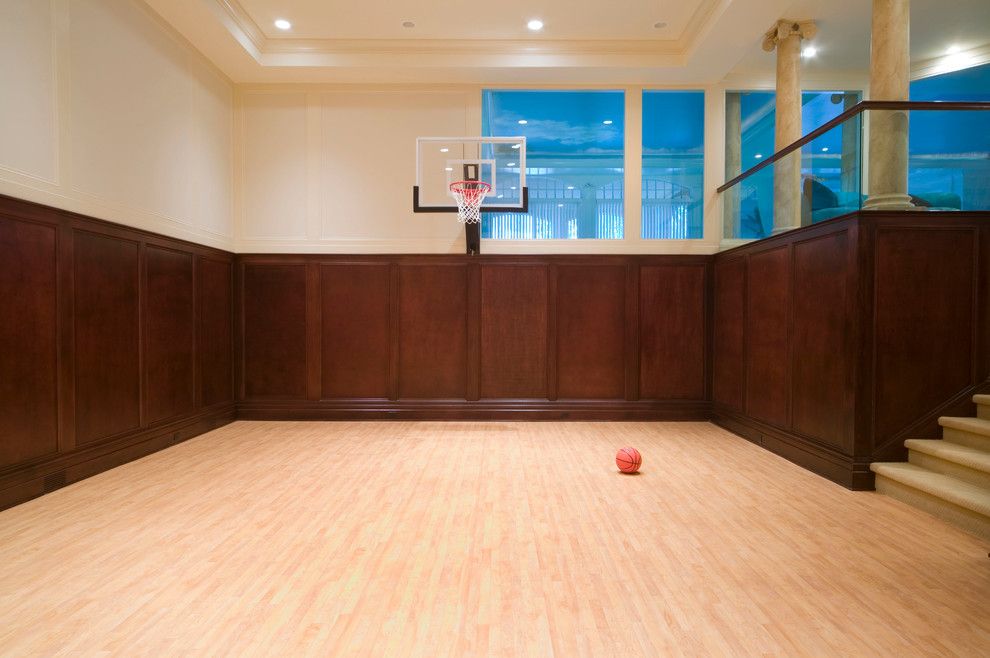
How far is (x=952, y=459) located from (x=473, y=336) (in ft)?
15.3

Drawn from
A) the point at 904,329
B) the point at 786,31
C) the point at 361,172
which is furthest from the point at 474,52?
the point at 904,329

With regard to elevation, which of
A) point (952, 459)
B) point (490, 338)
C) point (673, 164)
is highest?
point (673, 164)

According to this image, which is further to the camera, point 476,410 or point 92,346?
point 476,410

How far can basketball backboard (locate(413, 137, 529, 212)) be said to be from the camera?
246 inches

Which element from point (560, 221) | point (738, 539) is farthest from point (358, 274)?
point (738, 539)

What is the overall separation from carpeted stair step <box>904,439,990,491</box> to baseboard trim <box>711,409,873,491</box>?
333 mm

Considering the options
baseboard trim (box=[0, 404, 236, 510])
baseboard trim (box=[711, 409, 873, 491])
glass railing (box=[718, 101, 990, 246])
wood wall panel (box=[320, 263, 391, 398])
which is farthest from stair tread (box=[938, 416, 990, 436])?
baseboard trim (box=[0, 404, 236, 510])

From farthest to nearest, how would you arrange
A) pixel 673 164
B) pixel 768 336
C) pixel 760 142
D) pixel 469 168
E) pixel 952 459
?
pixel 673 164, pixel 760 142, pixel 469 168, pixel 768 336, pixel 952 459

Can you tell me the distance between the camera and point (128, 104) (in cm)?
468

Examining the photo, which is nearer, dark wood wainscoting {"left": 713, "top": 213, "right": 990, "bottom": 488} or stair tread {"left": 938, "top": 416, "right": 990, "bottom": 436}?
stair tread {"left": 938, "top": 416, "right": 990, "bottom": 436}

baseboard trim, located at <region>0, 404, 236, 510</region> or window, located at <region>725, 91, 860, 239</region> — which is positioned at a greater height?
window, located at <region>725, 91, 860, 239</region>

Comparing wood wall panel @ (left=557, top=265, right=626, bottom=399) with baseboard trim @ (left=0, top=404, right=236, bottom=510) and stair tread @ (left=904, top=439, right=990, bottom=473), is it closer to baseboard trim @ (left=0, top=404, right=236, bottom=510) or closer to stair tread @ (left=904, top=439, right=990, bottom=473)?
stair tread @ (left=904, top=439, right=990, bottom=473)

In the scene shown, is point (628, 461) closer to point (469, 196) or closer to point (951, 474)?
point (951, 474)

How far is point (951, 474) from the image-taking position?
3.54m
